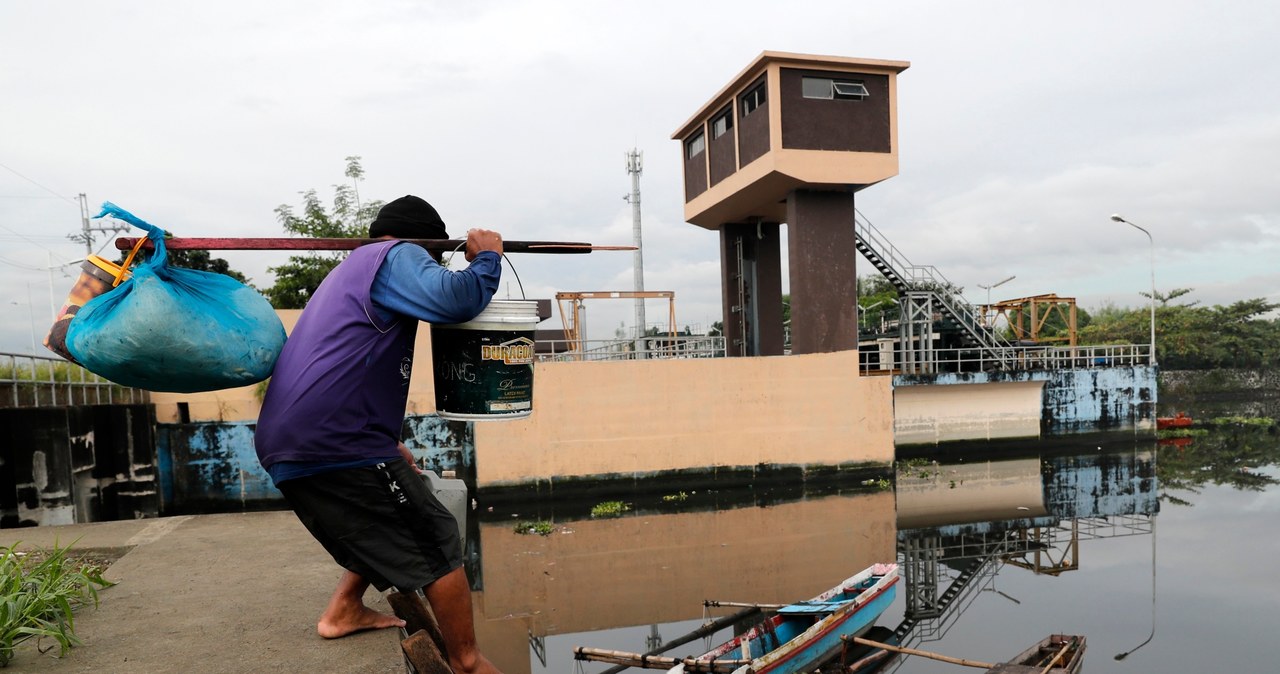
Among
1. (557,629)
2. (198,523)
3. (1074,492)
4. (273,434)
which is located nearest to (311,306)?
(273,434)

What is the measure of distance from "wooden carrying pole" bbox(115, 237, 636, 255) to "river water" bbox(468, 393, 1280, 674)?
5.92 metres

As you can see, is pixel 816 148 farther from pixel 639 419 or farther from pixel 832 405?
pixel 639 419

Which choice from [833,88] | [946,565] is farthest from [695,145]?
[946,565]

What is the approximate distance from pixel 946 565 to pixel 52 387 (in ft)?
47.4

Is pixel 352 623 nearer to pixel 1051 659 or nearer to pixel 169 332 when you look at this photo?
pixel 169 332

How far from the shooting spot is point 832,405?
17500mm

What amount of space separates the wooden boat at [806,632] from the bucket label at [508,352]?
4.16 m

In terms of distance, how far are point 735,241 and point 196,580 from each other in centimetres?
2112

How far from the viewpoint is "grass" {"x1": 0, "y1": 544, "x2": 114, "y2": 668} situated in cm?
280

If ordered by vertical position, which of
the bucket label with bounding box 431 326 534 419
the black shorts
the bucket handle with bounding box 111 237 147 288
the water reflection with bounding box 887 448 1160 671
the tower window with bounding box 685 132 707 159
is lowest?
the water reflection with bounding box 887 448 1160 671

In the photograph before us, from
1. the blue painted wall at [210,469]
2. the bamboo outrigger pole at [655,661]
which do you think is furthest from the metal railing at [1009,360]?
the bamboo outrigger pole at [655,661]

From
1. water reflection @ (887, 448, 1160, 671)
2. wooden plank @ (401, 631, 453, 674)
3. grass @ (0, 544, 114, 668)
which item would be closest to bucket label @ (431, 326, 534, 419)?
wooden plank @ (401, 631, 453, 674)

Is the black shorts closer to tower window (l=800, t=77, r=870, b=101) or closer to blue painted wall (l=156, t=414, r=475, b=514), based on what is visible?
blue painted wall (l=156, t=414, r=475, b=514)

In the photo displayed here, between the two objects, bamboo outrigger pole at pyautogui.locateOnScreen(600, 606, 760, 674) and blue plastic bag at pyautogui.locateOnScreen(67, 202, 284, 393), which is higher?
blue plastic bag at pyautogui.locateOnScreen(67, 202, 284, 393)
